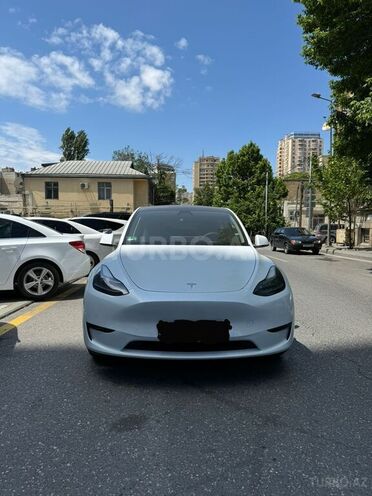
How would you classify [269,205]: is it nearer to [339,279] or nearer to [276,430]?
[339,279]

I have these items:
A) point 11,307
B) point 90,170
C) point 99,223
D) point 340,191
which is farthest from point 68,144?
point 11,307

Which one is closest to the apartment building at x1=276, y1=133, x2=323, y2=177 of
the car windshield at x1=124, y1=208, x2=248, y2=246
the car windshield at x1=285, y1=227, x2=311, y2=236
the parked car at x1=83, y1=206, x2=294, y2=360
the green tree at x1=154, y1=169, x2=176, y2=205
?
the green tree at x1=154, y1=169, x2=176, y2=205

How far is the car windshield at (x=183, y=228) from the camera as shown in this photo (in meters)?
4.89

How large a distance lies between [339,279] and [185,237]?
26.8 feet

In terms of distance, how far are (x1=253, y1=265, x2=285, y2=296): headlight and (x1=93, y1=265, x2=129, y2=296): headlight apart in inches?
43.7

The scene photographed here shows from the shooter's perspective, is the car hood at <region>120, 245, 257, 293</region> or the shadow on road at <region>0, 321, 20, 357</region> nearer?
the car hood at <region>120, 245, 257, 293</region>

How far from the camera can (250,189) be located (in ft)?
176

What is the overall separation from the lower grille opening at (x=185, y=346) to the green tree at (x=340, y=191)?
23.7 meters

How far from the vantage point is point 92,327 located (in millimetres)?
3779

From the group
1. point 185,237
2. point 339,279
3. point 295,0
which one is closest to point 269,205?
point 295,0

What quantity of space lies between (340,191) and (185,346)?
2498 centimetres

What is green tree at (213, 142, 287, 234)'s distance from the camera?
5216 cm

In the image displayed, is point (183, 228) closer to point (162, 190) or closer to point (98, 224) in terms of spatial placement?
point (98, 224)

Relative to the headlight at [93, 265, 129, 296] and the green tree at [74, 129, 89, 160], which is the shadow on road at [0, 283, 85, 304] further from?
the green tree at [74, 129, 89, 160]
